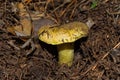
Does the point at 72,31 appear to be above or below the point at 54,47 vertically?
above

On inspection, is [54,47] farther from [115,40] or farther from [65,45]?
Answer: [115,40]

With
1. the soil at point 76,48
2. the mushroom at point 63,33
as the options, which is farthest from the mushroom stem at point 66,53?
the mushroom at point 63,33

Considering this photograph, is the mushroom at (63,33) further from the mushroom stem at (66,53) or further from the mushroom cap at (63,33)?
the mushroom stem at (66,53)

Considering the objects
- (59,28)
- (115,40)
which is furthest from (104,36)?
(59,28)

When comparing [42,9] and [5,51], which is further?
[42,9]

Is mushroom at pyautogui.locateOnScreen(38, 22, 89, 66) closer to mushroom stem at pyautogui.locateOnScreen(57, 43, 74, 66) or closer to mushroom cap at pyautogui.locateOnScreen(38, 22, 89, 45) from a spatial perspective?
mushroom cap at pyautogui.locateOnScreen(38, 22, 89, 45)

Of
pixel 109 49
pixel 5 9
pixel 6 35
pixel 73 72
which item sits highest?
pixel 5 9
